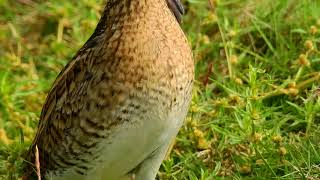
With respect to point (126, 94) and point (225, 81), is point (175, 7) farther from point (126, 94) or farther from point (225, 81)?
point (225, 81)

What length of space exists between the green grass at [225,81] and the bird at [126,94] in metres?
0.54

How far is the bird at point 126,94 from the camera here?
322 centimetres

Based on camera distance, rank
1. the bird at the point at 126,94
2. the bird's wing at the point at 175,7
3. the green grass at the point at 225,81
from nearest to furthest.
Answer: the bird at the point at 126,94, the bird's wing at the point at 175,7, the green grass at the point at 225,81

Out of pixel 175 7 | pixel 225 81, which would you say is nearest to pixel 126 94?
pixel 175 7

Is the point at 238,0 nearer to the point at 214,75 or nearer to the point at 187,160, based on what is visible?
the point at 214,75

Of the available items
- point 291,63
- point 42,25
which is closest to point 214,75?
point 291,63

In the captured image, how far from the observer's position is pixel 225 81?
4617 mm

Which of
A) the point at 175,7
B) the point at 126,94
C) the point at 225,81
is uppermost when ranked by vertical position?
the point at 175,7

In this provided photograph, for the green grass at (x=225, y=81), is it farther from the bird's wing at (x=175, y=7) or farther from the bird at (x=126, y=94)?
the bird at (x=126, y=94)

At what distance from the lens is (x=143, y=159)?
11.1 ft

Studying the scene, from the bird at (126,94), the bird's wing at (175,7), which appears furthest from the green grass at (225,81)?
the bird at (126,94)

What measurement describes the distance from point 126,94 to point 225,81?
1472mm

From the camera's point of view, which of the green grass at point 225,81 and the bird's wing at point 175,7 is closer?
the bird's wing at point 175,7

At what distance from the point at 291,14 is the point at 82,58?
1.81 meters
